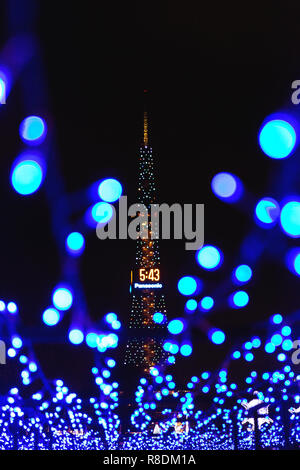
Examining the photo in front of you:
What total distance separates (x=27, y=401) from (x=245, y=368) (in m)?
12.9

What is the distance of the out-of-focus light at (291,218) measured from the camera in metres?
6.58

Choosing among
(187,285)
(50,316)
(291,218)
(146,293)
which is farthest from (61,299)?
(146,293)

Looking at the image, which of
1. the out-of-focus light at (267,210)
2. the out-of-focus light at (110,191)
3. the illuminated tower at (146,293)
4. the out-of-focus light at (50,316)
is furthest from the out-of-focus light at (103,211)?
the illuminated tower at (146,293)

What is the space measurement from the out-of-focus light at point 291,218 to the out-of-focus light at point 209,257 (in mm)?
3075

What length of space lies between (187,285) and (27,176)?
469 centimetres

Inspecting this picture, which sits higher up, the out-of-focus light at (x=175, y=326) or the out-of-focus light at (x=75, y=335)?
the out-of-focus light at (x=175, y=326)

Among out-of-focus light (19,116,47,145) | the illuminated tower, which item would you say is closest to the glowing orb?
out-of-focus light (19,116,47,145)

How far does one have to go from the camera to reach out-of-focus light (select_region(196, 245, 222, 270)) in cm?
973

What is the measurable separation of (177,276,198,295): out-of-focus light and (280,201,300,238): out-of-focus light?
4.15 m

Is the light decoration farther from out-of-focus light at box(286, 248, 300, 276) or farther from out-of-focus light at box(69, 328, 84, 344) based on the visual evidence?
out-of-focus light at box(69, 328, 84, 344)

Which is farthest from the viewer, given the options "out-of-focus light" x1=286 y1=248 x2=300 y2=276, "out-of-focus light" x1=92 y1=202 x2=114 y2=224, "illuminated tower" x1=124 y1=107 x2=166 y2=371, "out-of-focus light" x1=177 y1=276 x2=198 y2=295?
"illuminated tower" x1=124 y1=107 x2=166 y2=371

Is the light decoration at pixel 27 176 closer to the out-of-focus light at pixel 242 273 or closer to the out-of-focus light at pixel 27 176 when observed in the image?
the out-of-focus light at pixel 27 176
